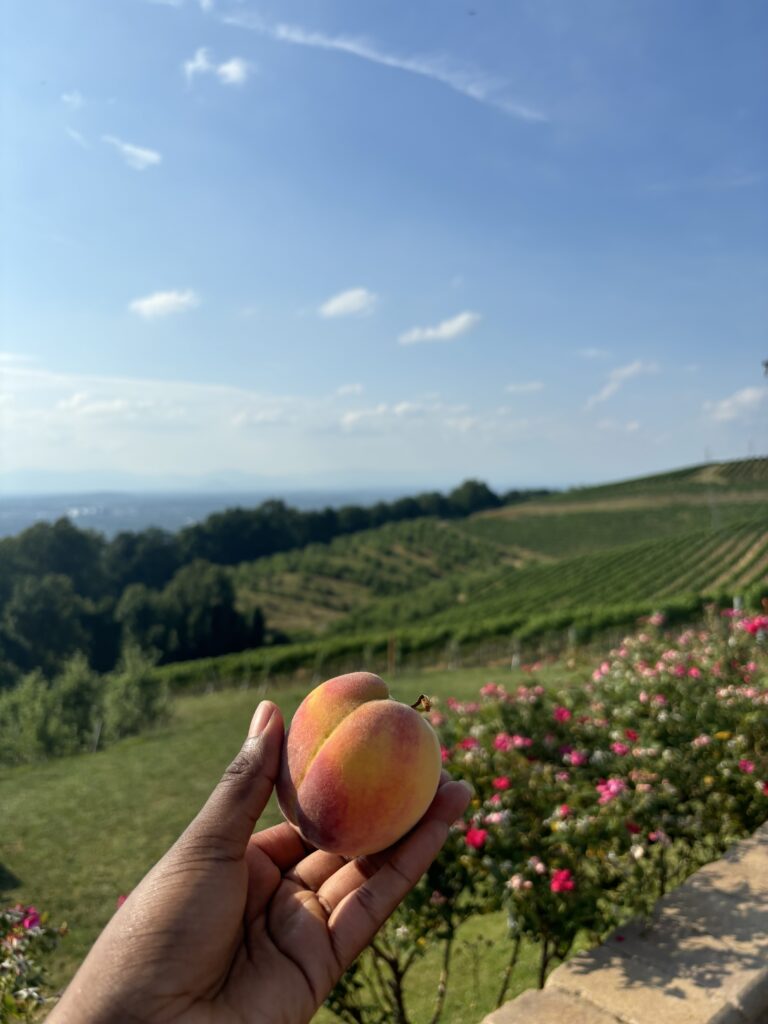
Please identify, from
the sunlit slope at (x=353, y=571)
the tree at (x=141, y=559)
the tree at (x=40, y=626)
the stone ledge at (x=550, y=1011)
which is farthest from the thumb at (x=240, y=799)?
the tree at (x=141, y=559)

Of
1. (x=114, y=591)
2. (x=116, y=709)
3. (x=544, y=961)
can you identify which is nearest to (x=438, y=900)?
(x=544, y=961)

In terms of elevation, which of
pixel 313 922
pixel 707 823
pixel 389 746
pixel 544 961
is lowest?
pixel 544 961

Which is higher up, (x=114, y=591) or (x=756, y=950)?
(x=756, y=950)

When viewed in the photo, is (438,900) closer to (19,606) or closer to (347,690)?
(347,690)

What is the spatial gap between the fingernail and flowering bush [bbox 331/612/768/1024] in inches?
60.3

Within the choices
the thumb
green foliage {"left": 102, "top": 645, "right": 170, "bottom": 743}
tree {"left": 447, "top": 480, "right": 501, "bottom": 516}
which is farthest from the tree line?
tree {"left": 447, "top": 480, "right": 501, "bottom": 516}

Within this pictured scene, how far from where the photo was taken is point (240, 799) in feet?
5.17

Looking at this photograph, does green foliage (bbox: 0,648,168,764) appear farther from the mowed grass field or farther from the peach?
the peach

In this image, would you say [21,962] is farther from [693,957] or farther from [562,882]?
[693,957]

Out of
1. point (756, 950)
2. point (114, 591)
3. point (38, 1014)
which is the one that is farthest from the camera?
point (114, 591)

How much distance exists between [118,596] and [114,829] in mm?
52616

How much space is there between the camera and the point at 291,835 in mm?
2043

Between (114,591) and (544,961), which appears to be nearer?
(544,961)

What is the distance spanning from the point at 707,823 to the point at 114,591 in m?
61.1
